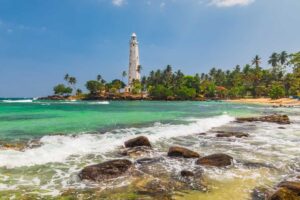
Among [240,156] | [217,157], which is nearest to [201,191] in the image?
[217,157]

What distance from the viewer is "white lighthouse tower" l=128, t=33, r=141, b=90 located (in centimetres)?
14050

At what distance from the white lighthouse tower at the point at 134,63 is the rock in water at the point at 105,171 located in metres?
130

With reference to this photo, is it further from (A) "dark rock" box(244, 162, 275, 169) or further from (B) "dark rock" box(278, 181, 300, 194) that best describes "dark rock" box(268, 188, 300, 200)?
(A) "dark rock" box(244, 162, 275, 169)

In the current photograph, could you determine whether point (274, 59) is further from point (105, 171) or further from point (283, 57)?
point (105, 171)

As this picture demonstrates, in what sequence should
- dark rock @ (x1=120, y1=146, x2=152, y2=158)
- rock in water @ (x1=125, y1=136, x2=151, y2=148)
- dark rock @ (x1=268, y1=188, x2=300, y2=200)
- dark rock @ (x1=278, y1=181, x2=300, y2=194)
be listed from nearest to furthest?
dark rock @ (x1=268, y1=188, x2=300, y2=200) < dark rock @ (x1=278, y1=181, x2=300, y2=194) < dark rock @ (x1=120, y1=146, x2=152, y2=158) < rock in water @ (x1=125, y1=136, x2=151, y2=148)

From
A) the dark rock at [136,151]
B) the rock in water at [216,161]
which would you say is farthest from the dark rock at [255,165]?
the dark rock at [136,151]

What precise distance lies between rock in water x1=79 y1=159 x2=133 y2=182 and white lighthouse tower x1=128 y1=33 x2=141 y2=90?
425ft

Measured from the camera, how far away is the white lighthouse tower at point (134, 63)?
140 metres

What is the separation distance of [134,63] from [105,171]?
134m

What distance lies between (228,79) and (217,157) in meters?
120

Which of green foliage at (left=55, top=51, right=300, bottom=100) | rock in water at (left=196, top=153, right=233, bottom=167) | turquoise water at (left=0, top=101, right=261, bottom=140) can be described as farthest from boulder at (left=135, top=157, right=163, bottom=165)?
green foliage at (left=55, top=51, right=300, bottom=100)

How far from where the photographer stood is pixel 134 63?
14150 cm

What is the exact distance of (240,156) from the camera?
1309cm

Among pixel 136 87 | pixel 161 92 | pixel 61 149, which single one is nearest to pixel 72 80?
pixel 136 87
